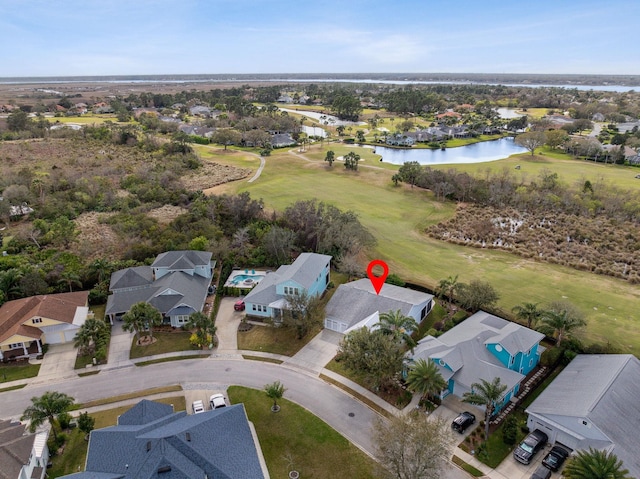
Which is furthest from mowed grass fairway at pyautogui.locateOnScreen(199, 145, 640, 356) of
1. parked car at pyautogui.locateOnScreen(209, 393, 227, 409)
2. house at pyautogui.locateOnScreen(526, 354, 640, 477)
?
parked car at pyautogui.locateOnScreen(209, 393, 227, 409)

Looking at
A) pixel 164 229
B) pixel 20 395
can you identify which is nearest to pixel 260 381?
pixel 20 395

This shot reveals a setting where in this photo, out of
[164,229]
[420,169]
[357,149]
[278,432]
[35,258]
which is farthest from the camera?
[357,149]

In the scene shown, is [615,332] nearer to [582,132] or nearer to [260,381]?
[260,381]

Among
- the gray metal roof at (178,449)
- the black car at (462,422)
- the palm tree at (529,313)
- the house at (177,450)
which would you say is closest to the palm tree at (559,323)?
the palm tree at (529,313)

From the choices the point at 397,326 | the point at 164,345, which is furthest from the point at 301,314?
the point at 164,345

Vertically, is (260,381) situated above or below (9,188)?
below

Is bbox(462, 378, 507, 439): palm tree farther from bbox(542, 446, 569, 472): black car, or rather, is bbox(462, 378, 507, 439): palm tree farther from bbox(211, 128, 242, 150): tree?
bbox(211, 128, 242, 150): tree

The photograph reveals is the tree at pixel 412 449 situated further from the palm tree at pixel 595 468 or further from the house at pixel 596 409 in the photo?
the house at pixel 596 409
